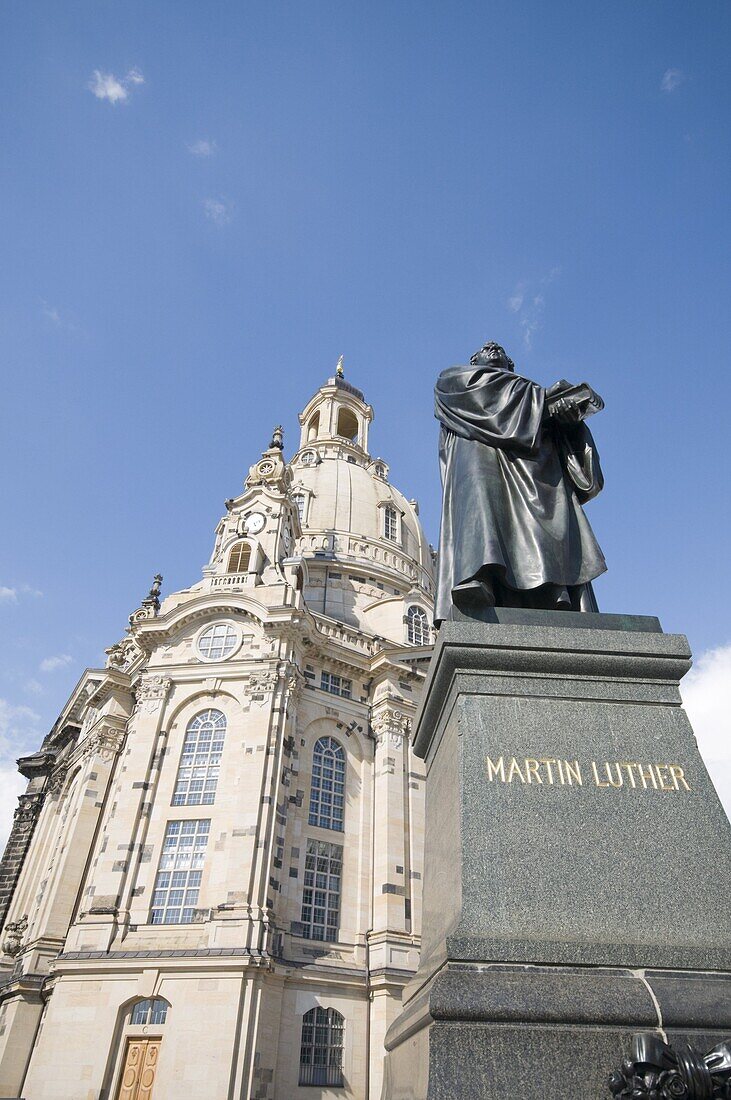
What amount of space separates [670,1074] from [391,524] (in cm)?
5246

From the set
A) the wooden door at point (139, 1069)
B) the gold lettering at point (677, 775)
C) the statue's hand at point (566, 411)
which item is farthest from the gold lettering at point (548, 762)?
the wooden door at point (139, 1069)

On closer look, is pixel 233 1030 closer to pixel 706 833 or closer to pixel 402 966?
pixel 402 966

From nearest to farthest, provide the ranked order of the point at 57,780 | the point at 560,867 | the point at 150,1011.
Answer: the point at 560,867 < the point at 150,1011 < the point at 57,780

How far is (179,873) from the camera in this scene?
87.2 feet

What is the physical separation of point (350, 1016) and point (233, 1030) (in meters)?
5.24

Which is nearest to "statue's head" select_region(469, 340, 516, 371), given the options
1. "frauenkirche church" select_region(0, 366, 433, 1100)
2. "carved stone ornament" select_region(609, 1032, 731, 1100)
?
"carved stone ornament" select_region(609, 1032, 731, 1100)

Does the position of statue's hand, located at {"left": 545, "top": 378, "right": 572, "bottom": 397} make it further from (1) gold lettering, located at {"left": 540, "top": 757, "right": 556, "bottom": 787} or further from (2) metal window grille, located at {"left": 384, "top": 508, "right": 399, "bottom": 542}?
(2) metal window grille, located at {"left": 384, "top": 508, "right": 399, "bottom": 542}

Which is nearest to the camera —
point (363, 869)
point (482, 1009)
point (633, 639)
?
point (482, 1009)

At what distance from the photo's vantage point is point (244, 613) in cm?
3278

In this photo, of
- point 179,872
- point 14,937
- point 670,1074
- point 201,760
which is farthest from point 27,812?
point 670,1074

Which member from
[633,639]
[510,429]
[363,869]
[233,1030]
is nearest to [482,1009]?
[633,639]

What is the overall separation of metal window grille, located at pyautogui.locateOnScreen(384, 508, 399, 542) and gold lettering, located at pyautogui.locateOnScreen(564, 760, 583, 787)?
49325mm

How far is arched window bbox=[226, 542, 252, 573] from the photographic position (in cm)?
3678

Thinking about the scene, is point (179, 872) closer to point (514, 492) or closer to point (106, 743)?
point (106, 743)
